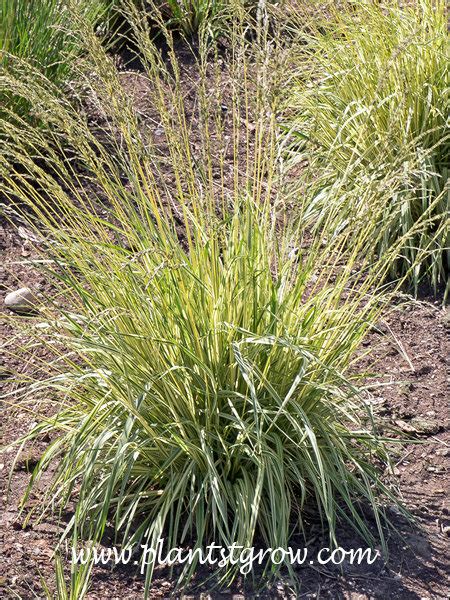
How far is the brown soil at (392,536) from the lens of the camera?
9.11ft

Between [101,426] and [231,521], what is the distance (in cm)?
51

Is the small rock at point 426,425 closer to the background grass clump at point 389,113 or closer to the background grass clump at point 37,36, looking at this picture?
the background grass clump at point 389,113


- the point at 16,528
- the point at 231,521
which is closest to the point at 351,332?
the point at 231,521

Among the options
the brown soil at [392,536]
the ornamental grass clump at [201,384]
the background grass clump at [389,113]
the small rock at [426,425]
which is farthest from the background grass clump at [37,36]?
the small rock at [426,425]

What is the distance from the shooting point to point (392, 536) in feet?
9.78

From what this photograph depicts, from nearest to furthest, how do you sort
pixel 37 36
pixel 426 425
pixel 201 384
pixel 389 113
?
pixel 201 384, pixel 426 425, pixel 389 113, pixel 37 36

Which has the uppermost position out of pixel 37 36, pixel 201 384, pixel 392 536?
pixel 37 36

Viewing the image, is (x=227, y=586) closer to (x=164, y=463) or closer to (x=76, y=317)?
(x=164, y=463)

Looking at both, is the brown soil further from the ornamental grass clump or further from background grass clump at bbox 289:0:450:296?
background grass clump at bbox 289:0:450:296

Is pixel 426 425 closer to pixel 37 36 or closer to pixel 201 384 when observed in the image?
pixel 201 384

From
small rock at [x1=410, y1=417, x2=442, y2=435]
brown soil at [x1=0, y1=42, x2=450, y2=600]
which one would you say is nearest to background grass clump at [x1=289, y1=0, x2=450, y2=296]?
brown soil at [x1=0, y1=42, x2=450, y2=600]

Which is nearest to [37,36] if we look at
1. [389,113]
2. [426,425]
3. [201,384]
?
[389,113]

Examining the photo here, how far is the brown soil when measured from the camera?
2.78m

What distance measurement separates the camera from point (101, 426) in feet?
9.71
